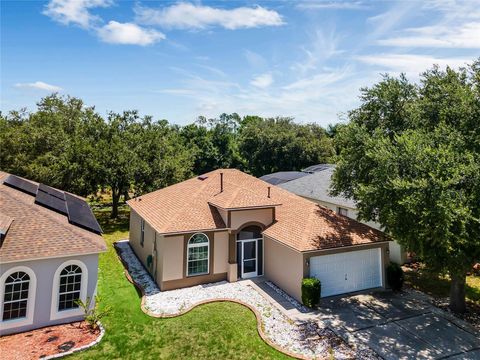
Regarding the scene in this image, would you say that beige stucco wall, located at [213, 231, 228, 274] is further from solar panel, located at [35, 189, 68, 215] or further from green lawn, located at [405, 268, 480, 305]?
green lawn, located at [405, 268, 480, 305]

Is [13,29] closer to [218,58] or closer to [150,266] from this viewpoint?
[218,58]

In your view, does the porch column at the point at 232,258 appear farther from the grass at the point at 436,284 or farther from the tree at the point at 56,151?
Result: the tree at the point at 56,151

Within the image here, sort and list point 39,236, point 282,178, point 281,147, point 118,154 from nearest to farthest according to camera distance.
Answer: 1. point 39,236
2. point 118,154
3. point 282,178
4. point 281,147

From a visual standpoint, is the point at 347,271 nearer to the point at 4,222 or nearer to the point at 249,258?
the point at 249,258

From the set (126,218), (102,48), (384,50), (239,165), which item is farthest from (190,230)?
(239,165)

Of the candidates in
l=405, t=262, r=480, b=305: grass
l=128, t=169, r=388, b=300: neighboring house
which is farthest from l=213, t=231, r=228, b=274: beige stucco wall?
l=405, t=262, r=480, b=305: grass

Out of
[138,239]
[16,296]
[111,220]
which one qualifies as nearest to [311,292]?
[16,296]
